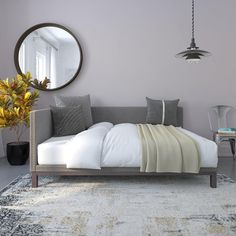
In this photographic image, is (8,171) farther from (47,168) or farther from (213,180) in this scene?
(213,180)

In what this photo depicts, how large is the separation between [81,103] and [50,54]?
0.92 meters

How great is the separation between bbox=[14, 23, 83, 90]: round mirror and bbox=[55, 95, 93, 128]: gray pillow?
42 cm

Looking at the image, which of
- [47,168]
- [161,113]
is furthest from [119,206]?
[161,113]

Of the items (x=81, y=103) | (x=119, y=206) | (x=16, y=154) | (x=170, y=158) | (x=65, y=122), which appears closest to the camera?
(x=119, y=206)

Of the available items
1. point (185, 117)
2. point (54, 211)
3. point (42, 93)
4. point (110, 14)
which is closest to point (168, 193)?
point (54, 211)

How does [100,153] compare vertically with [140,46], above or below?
below

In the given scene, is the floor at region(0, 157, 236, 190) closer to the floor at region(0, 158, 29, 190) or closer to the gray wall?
the floor at region(0, 158, 29, 190)

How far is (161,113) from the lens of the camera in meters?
3.41

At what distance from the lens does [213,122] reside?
3.77 meters

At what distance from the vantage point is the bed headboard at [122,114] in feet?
11.8

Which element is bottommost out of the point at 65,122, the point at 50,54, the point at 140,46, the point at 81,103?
the point at 65,122

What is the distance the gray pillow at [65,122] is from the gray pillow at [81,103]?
381 millimetres

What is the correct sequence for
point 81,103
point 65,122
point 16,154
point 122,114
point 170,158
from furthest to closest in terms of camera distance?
1. point 122,114
2. point 81,103
3. point 16,154
4. point 65,122
5. point 170,158

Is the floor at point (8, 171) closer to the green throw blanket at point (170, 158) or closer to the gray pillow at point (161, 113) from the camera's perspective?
the green throw blanket at point (170, 158)
